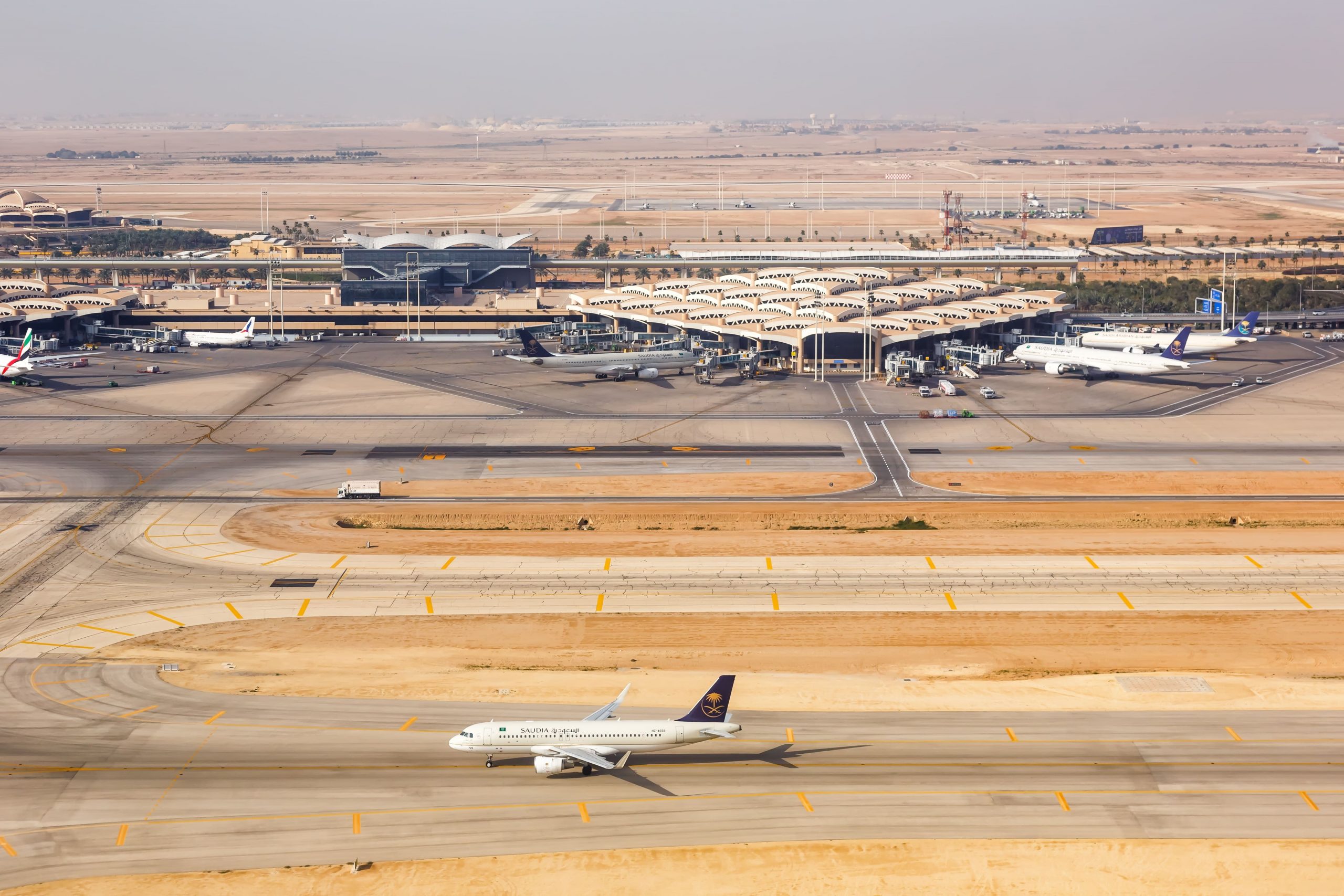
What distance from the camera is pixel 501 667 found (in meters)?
62.8

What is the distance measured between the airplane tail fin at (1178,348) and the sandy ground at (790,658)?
214 feet

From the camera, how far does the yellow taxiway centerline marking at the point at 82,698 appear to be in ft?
190

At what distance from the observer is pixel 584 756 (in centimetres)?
5100

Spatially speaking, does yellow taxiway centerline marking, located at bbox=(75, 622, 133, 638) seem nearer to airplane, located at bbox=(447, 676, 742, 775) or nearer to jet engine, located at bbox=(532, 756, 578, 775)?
airplane, located at bbox=(447, 676, 742, 775)

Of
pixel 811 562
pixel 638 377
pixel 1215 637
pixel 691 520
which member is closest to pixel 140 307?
pixel 638 377

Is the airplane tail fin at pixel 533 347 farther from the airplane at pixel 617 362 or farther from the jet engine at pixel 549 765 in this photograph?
the jet engine at pixel 549 765

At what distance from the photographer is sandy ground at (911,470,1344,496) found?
3718 inches

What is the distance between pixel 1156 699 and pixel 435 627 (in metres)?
38.6

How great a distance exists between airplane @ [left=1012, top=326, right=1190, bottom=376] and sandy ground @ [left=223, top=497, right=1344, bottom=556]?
4064 cm

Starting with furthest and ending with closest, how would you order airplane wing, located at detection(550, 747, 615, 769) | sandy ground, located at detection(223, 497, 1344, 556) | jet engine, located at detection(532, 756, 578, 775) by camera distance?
sandy ground, located at detection(223, 497, 1344, 556), jet engine, located at detection(532, 756, 578, 775), airplane wing, located at detection(550, 747, 615, 769)

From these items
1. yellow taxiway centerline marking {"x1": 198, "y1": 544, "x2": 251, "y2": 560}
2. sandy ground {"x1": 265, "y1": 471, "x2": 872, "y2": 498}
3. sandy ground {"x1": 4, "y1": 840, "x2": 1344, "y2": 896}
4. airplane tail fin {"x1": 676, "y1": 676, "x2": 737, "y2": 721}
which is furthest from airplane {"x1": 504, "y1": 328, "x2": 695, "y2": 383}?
sandy ground {"x1": 4, "y1": 840, "x2": 1344, "y2": 896}

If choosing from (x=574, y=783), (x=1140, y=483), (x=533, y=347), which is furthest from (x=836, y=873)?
(x=533, y=347)

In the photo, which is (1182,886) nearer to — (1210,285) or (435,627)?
(435,627)

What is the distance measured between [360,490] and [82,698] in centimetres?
3591
